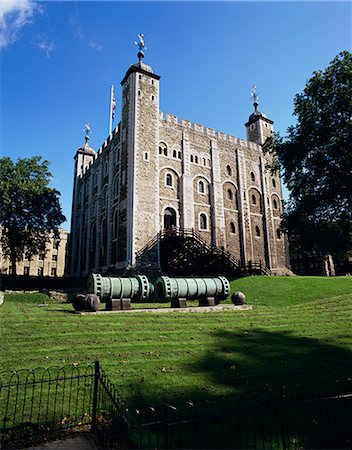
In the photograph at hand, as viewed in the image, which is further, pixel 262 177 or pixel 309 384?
pixel 262 177

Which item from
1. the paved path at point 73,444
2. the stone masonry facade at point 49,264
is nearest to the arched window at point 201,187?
the paved path at point 73,444

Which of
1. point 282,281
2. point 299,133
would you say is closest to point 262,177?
point 299,133

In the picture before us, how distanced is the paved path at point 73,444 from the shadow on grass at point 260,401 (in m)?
0.76

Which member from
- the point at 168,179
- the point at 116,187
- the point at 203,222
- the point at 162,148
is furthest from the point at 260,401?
the point at 116,187

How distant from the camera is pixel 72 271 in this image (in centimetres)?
4309

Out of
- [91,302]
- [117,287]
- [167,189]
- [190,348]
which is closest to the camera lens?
[190,348]

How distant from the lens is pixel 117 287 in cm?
1489

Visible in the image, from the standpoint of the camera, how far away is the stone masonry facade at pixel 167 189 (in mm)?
27781

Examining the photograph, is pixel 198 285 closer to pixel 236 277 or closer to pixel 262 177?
pixel 236 277

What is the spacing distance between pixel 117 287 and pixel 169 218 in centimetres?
1562

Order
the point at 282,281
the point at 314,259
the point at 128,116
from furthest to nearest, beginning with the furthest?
the point at 314,259 < the point at 128,116 < the point at 282,281

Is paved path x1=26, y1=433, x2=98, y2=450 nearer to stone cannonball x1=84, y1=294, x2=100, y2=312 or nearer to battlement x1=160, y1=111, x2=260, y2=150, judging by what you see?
stone cannonball x1=84, y1=294, x2=100, y2=312

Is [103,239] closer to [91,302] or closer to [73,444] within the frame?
[91,302]

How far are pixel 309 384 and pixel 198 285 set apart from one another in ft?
31.0
